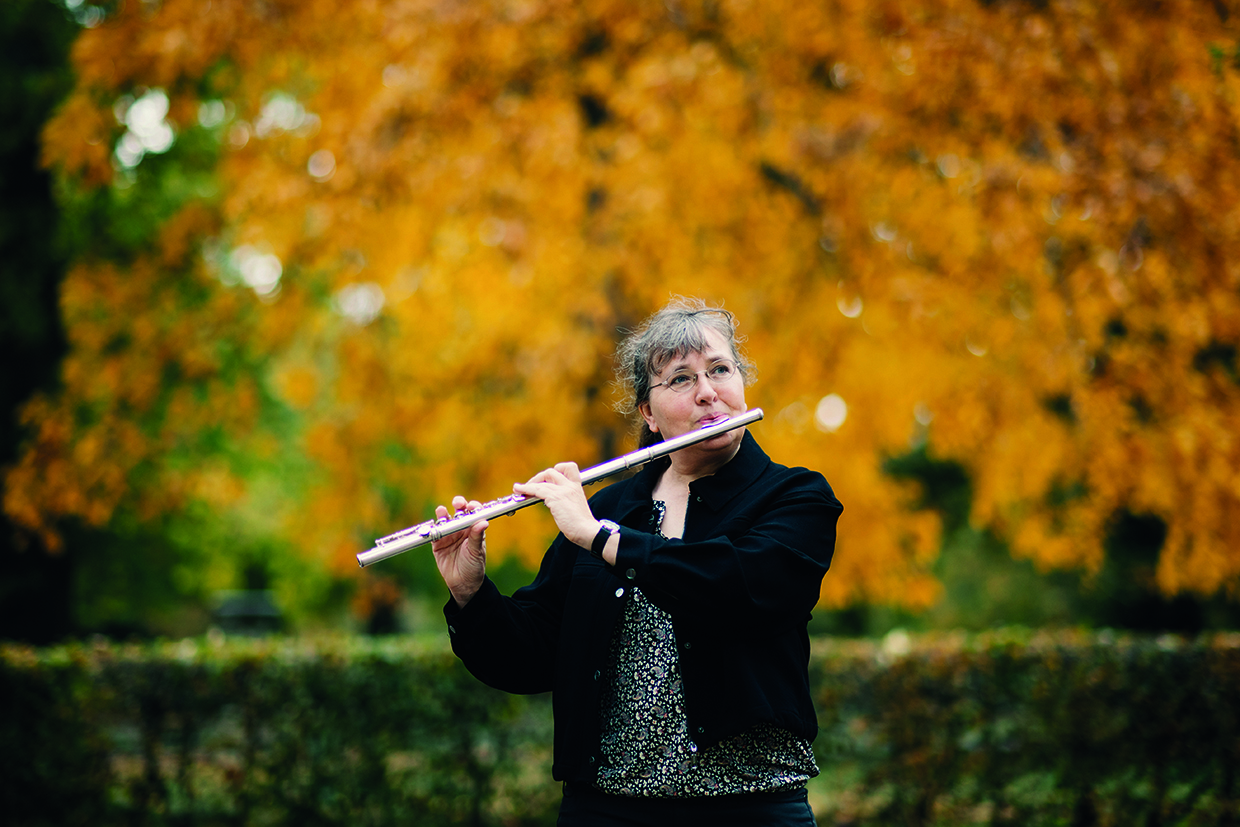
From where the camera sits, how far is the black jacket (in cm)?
176

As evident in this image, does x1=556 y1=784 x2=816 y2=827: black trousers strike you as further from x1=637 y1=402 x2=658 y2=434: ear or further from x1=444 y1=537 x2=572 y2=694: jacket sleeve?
x1=637 y1=402 x2=658 y2=434: ear

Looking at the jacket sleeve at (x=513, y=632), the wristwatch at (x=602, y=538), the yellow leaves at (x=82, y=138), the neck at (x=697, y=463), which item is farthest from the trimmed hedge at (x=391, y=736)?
the wristwatch at (x=602, y=538)

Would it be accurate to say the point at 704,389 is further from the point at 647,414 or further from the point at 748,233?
the point at 748,233

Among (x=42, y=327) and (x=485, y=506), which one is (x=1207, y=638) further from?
(x=42, y=327)

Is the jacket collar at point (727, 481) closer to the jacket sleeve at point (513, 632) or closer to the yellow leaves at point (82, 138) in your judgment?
the jacket sleeve at point (513, 632)

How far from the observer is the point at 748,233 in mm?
6191

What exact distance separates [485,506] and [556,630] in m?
0.34

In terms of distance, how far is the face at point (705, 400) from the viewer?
6.72ft

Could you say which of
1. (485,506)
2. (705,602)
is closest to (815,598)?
(705,602)

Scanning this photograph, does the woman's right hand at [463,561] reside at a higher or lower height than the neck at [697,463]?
lower

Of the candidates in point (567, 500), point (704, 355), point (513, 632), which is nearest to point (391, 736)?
point (513, 632)

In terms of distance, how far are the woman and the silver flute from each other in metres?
0.03

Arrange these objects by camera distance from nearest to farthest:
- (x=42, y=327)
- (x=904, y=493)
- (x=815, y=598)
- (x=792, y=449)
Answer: (x=815, y=598), (x=792, y=449), (x=904, y=493), (x=42, y=327)

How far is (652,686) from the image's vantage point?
75.9 inches
